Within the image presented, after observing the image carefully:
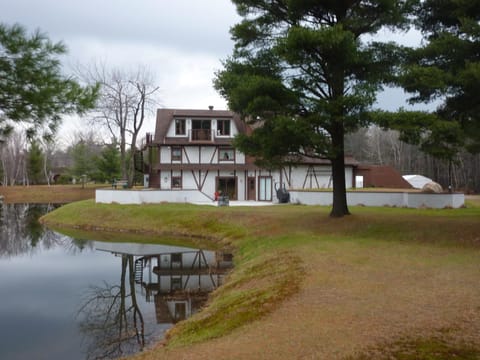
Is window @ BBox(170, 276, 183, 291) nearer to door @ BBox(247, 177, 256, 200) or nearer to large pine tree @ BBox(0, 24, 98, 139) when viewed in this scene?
large pine tree @ BBox(0, 24, 98, 139)

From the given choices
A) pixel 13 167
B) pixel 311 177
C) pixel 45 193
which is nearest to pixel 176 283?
pixel 311 177

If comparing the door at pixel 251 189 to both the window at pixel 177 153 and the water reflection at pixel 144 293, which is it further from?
the water reflection at pixel 144 293

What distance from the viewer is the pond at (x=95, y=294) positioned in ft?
27.2

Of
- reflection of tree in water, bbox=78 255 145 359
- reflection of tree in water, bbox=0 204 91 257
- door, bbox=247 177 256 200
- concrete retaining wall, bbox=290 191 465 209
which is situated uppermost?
door, bbox=247 177 256 200

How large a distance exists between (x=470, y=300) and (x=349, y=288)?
1.99 meters

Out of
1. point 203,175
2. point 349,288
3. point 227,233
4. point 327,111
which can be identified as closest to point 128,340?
point 349,288

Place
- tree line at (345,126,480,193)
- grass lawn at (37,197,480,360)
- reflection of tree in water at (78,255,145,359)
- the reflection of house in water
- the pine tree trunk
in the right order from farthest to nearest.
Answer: tree line at (345,126,480,193), the pine tree trunk, the reflection of house in water, reflection of tree in water at (78,255,145,359), grass lawn at (37,197,480,360)

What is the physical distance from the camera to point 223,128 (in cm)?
3262

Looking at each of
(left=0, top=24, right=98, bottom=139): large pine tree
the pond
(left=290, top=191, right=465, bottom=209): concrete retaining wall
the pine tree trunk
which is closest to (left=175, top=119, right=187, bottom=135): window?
(left=290, top=191, right=465, bottom=209): concrete retaining wall

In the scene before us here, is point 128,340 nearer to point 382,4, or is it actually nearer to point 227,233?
point 227,233

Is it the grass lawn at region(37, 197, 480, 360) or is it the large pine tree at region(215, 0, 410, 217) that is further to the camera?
the large pine tree at region(215, 0, 410, 217)

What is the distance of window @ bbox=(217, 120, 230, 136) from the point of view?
32.5 meters

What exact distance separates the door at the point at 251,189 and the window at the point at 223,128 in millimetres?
3958

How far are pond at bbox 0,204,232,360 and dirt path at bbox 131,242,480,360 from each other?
231 cm
